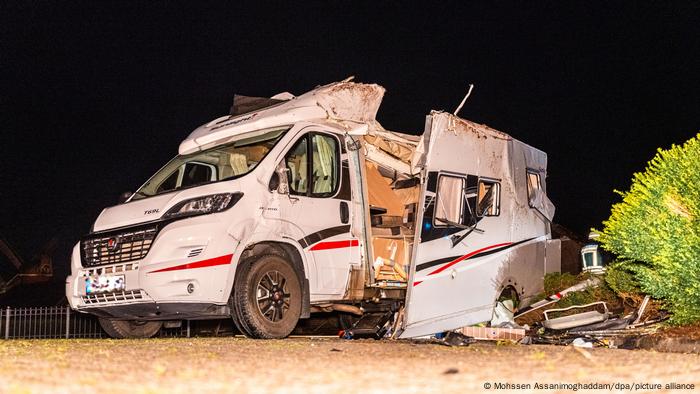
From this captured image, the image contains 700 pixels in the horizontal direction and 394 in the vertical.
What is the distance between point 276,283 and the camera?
9117mm

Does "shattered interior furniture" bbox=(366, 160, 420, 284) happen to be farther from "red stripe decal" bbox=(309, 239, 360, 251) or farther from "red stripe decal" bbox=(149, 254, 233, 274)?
"red stripe decal" bbox=(149, 254, 233, 274)

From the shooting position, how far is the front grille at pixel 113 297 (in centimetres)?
880

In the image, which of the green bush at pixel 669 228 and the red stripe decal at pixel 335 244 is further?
the red stripe decal at pixel 335 244

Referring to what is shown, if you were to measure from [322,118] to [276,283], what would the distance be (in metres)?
2.29

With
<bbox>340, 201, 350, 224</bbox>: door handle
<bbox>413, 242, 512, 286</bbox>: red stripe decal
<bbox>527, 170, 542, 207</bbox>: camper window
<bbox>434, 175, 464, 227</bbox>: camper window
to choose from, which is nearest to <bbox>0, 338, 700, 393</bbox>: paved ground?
<bbox>340, 201, 350, 224</bbox>: door handle

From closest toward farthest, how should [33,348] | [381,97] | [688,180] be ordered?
[33,348]
[688,180]
[381,97]

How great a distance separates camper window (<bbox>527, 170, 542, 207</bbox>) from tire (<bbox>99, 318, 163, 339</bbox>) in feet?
18.8

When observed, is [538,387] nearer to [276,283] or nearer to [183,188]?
[276,283]

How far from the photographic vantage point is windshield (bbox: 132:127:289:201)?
978cm

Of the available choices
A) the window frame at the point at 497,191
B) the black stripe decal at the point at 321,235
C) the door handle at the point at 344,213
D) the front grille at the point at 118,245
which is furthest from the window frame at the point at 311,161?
the window frame at the point at 497,191

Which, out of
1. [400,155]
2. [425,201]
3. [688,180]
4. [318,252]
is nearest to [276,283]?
[318,252]

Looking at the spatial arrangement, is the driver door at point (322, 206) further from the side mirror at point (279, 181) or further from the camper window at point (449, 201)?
the camper window at point (449, 201)

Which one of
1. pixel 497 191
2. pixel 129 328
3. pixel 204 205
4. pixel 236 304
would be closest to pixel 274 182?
pixel 204 205

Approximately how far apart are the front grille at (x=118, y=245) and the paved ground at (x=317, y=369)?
1790mm
